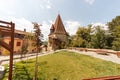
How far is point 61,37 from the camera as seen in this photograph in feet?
174

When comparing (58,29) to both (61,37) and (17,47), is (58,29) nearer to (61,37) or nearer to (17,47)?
(61,37)

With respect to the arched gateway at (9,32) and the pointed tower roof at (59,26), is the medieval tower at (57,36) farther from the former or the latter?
the arched gateway at (9,32)

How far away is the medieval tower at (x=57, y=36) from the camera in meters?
50.5

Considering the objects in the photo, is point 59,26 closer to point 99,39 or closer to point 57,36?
point 57,36

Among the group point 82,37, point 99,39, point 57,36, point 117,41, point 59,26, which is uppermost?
point 59,26

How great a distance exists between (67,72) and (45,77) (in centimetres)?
223

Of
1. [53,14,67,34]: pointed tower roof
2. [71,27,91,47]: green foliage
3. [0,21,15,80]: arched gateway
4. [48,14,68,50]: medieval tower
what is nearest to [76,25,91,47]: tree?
[71,27,91,47]: green foliage

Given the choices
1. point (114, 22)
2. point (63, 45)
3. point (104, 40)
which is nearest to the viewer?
point (104, 40)

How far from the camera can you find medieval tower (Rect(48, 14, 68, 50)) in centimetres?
5050

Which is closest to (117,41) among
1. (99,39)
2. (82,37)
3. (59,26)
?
(99,39)

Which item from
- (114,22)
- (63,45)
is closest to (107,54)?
(114,22)

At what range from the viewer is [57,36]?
5219cm

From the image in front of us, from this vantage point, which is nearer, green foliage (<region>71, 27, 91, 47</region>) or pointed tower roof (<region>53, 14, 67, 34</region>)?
green foliage (<region>71, 27, 91, 47</region>)

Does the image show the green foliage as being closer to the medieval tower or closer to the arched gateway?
the medieval tower
